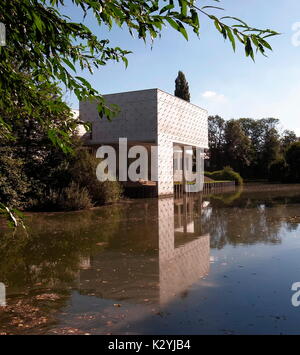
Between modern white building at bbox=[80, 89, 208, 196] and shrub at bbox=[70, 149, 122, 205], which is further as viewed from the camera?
modern white building at bbox=[80, 89, 208, 196]

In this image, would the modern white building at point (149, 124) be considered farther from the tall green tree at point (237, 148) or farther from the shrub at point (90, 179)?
the tall green tree at point (237, 148)

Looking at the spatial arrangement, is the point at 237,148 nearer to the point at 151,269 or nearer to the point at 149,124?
the point at 149,124

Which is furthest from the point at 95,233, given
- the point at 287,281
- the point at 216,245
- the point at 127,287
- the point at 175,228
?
the point at 287,281

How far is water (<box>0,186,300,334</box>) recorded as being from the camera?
3.60 m

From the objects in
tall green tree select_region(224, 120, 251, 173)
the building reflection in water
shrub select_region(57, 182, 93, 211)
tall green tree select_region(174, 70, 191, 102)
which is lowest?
the building reflection in water

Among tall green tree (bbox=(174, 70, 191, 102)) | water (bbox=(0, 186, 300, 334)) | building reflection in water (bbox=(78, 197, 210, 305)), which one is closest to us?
water (bbox=(0, 186, 300, 334))

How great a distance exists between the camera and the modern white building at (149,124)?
2195cm

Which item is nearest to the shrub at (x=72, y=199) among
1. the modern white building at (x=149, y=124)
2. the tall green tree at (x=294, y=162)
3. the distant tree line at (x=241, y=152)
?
the modern white building at (x=149, y=124)

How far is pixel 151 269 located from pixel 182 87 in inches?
1669

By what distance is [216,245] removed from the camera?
7.55 meters

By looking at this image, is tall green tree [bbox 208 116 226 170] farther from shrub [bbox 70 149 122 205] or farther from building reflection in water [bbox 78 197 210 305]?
building reflection in water [bbox 78 197 210 305]

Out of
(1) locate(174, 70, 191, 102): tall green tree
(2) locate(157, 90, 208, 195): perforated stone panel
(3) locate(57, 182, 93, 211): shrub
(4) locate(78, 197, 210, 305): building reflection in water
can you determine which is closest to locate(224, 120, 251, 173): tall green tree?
(1) locate(174, 70, 191, 102): tall green tree

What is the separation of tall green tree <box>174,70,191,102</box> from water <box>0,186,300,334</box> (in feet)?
122
